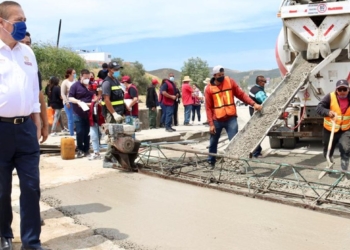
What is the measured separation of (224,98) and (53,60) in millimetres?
22407

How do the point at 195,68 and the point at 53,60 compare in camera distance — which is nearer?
the point at 53,60

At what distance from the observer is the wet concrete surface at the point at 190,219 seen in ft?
12.8

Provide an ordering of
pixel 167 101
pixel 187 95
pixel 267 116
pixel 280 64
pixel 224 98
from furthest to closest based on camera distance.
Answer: pixel 187 95, pixel 167 101, pixel 280 64, pixel 267 116, pixel 224 98

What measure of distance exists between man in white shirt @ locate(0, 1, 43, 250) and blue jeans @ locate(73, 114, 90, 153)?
4739 mm

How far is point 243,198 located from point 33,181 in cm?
266

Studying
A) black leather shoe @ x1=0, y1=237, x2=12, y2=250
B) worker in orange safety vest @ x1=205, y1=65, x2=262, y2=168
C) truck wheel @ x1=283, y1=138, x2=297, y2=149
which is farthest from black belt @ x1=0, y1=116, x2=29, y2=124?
truck wheel @ x1=283, y1=138, x2=297, y2=149

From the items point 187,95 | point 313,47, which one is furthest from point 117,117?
point 187,95

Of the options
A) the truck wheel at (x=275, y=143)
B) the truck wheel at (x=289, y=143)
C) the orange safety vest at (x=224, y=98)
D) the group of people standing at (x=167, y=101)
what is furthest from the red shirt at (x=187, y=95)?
the orange safety vest at (x=224, y=98)

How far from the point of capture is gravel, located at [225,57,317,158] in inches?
268

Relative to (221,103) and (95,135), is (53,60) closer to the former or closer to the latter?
(95,135)

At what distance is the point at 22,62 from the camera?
3.47 m

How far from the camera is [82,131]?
27.3 ft

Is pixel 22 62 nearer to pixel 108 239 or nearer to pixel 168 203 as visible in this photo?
pixel 108 239

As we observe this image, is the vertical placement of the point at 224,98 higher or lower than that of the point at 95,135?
higher
